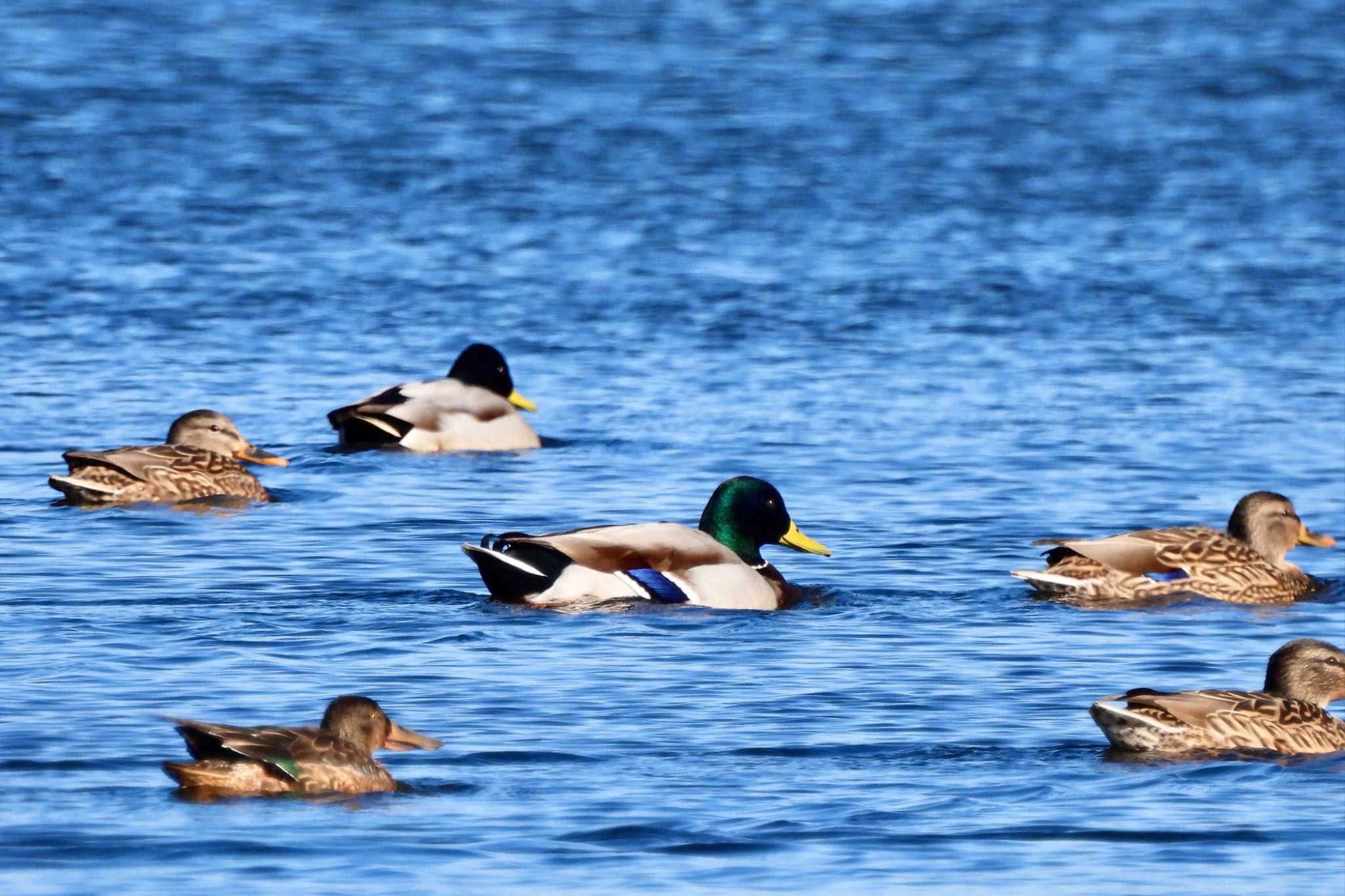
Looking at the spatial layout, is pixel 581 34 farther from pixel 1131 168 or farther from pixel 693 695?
pixel 693 695

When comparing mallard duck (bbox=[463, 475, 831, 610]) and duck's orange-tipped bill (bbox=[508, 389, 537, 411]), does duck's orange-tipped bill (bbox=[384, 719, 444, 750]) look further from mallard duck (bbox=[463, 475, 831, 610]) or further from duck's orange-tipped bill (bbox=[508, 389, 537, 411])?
duck's orange-tipped bill (bbox=[508, 389, 537, 411])

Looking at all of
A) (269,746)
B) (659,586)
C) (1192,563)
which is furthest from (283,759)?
(1192,563)

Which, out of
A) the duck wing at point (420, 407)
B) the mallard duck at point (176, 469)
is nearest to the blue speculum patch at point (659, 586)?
the mallard duck at point (176, 469)

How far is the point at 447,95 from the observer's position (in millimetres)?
46406

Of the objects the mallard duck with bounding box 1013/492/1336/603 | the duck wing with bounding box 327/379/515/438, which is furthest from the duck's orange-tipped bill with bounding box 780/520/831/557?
the duck wing with bounding box 327/379/515/438

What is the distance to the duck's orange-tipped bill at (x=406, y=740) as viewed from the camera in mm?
10305

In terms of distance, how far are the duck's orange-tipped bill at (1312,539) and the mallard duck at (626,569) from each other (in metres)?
2.78

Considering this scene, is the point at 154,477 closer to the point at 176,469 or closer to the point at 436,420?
the point at 176,469

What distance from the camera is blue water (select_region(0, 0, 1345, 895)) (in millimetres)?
9773

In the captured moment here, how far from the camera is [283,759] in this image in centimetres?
977

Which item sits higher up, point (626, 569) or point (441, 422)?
point (626, 569)

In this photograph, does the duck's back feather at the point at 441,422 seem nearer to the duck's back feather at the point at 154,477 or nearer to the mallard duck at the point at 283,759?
the duck's back feather at the point at 154,477

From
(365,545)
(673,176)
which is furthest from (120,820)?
(673,176)

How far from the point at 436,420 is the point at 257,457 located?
1984mm
